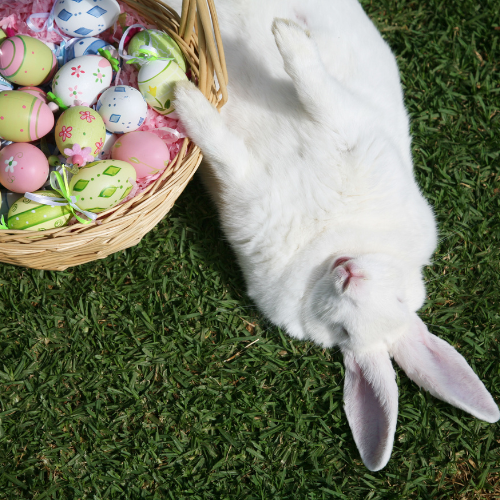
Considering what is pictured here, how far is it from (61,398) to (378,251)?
5.83ft

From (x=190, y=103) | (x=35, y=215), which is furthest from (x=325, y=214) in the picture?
(x=35, y=215)

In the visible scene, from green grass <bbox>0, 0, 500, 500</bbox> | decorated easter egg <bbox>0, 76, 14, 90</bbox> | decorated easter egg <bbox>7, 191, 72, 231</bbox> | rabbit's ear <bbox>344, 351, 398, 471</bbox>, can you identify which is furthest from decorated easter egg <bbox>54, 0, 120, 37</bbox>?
rabbit's ear <bbox>344, 351, 398, 471</bbox>

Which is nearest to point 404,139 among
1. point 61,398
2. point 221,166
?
point 221,166

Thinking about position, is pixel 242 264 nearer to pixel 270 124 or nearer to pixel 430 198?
pixel 270 124

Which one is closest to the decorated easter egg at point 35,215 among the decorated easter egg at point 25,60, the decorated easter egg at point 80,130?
the decorated easter egg at point 80,130

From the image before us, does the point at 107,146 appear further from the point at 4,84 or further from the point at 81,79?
the point at 4,84

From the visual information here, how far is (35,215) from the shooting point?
6.53ft

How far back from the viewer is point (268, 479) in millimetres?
2521

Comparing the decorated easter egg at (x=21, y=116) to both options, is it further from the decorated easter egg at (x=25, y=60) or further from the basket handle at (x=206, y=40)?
the basket handle at (x=206, y=40)

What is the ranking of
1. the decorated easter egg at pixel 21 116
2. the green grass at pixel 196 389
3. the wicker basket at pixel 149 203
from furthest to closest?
the green grass at pixel 196 389, the decorated easter egg at pixel 21 116, the wicker basket at pixel 149 203

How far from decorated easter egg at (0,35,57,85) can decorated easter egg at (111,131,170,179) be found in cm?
50

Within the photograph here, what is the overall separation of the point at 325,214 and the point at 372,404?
0.92 meters

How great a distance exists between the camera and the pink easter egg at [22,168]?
202 centimetres

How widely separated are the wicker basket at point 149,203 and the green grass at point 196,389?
0.43 meters
